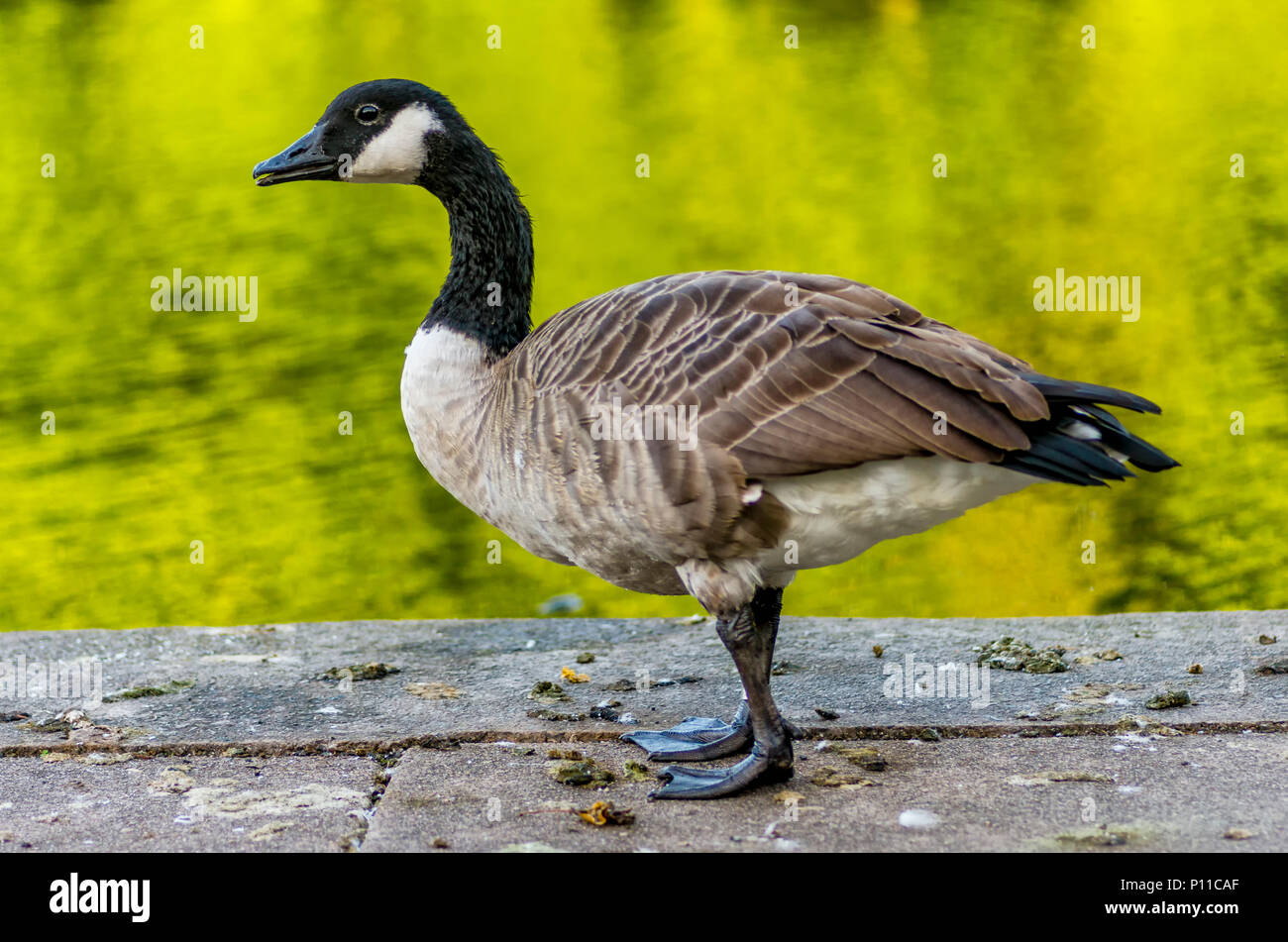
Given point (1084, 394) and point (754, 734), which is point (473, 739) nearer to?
point (754, 734)

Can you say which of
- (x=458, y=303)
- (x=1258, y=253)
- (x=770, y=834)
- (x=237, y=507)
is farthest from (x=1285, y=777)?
(x=1258, y=253)

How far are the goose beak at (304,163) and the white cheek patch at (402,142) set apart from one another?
0.32ft

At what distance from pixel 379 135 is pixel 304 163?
0.27 m

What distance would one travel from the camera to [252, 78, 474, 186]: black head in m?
3.95

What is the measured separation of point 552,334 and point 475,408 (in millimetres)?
336

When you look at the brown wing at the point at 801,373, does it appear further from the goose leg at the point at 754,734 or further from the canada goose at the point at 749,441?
the goose leg at the point at 754,734

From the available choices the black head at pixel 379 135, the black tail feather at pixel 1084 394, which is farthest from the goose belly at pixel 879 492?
the black head at pixel 379 135

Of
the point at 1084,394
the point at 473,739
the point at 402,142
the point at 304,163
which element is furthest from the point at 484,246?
the point at 1084,394

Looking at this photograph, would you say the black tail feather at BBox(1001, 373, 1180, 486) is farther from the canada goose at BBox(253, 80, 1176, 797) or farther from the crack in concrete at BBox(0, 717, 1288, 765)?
the crack in concrete at BBox(0, 717, 1288, 765)

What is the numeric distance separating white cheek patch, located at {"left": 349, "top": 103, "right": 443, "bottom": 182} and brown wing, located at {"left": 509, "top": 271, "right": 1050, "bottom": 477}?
102cm

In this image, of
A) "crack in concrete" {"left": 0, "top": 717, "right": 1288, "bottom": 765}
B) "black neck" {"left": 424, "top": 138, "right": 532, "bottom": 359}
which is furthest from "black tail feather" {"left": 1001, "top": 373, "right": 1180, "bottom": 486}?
"black neck" {"left": 424, "top": 138, "right": 532, "bottom": 359}

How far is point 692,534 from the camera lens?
124 inches

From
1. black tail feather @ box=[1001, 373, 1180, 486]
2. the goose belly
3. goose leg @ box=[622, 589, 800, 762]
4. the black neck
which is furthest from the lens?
the black neck

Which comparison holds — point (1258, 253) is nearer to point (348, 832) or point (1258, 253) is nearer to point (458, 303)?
point (458, 303)
